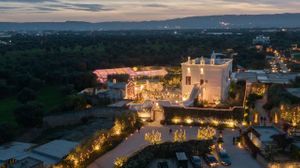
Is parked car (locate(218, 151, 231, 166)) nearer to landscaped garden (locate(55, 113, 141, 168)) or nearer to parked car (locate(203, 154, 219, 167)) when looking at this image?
parked car (locate(203, 154, 219, 167))

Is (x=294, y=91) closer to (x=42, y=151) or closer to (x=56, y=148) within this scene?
(x=56, y=148)

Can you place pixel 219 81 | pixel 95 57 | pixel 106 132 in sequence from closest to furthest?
pixel 106 132
pixel 219 81
pixel 95 57

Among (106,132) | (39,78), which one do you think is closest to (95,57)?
(39,78)

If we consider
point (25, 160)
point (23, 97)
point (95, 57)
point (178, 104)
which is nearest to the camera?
point (25, 160)

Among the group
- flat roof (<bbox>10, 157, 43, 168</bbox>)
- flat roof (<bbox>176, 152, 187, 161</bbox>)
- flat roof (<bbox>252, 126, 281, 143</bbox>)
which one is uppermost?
flat roof (<bbox>10, 157, 43, 168</bbox>)

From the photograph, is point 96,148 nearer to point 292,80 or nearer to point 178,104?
point 178,104

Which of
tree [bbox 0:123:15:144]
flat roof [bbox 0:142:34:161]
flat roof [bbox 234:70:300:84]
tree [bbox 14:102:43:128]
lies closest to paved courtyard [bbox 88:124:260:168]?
flat roof [bbox 0:142:34:161]
